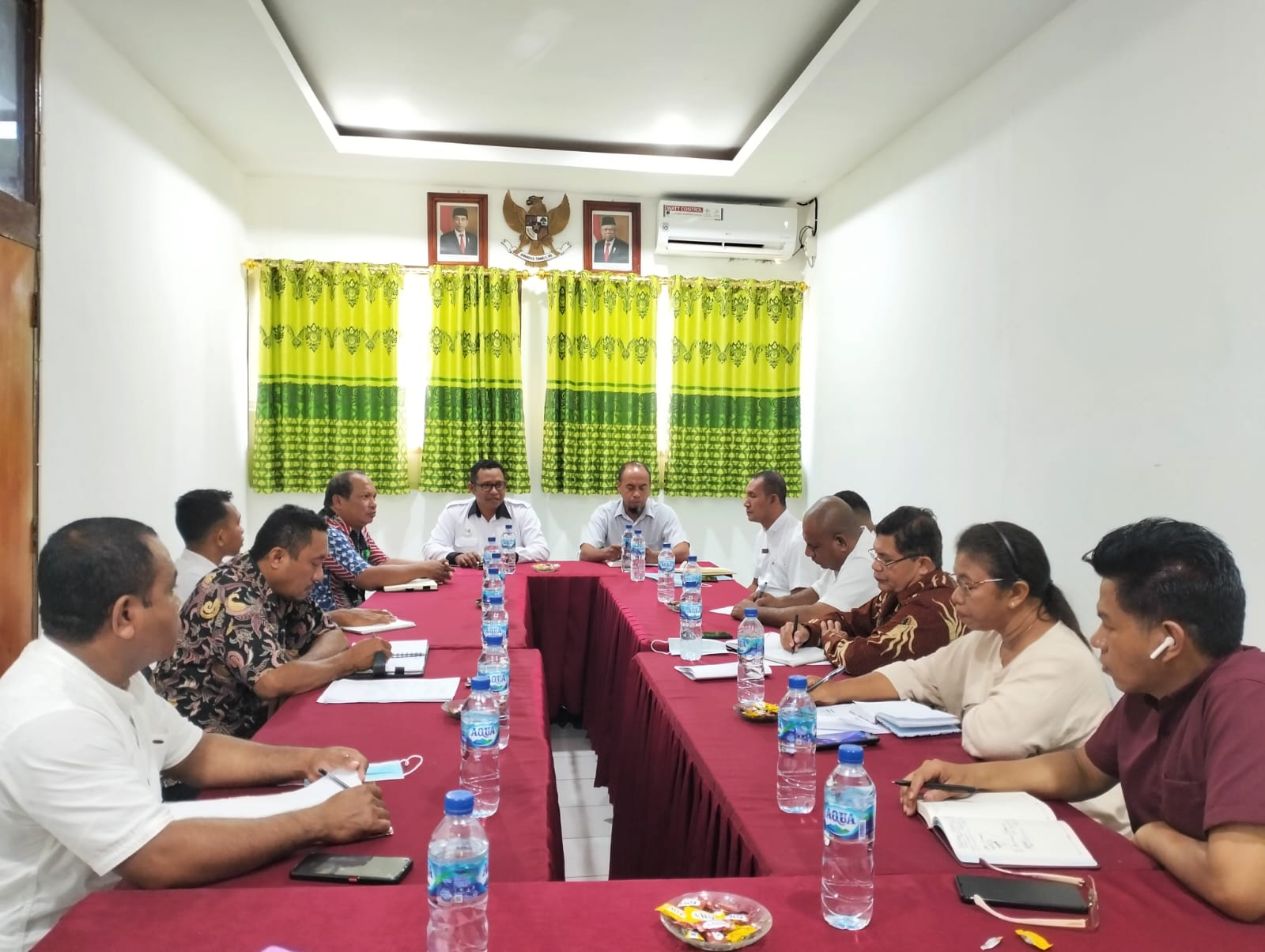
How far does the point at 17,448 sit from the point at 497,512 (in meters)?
2.38

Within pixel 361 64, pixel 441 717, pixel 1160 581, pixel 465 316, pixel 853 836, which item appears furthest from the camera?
pixel 465 316

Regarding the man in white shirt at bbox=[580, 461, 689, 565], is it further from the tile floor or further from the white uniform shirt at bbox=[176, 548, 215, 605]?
the white uniform shirt at bbox=[176, 548, 215, 605]

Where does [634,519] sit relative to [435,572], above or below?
above

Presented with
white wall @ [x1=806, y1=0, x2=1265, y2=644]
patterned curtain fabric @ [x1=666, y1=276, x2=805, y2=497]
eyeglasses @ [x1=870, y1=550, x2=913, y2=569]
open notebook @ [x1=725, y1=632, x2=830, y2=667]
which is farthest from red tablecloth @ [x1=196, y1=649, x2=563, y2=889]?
patterned curtain fabric @ [x1=666, y1=276, x2=805, y2=497]

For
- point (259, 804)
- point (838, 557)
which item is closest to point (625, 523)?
point (838, 557)

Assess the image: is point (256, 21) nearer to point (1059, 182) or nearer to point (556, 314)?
point (556, 314)

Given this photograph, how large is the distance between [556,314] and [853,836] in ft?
16.3

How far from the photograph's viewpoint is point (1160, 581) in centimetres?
131

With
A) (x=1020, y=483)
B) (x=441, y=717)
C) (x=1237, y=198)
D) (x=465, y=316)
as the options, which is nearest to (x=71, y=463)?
(x=441, y=717)

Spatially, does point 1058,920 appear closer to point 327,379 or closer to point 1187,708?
point 1187,708

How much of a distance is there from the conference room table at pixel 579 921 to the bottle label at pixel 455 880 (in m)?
0.07

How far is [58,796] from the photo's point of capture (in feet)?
3.76

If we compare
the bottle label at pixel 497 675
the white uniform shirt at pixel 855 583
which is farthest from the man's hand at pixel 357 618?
the white uniform shirt at pixel 855 583

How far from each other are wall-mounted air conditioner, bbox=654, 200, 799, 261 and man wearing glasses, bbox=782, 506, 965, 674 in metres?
3.75
